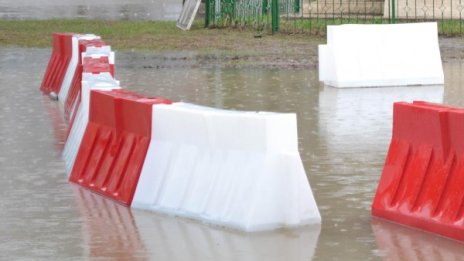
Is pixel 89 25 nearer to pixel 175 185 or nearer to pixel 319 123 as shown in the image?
pixel 319 123

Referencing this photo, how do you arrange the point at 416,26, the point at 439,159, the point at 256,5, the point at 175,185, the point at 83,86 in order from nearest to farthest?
the point at 439,159 → the point at 175,185 → the point at 83,86 → the point at 416,26 → the point at 256,5

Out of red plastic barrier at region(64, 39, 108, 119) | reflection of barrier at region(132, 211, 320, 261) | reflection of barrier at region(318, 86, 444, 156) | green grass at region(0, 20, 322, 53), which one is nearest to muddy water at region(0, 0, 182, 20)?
green grass at region(0, 20, 322, 53)

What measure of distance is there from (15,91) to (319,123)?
6.25 metres

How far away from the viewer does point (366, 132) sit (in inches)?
607

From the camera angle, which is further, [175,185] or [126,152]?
[126,152]

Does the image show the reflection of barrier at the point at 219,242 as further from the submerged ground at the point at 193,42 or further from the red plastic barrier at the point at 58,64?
the submerged ground at the point at 193,42

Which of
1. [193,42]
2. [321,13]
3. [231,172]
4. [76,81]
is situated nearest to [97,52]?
[76,81]

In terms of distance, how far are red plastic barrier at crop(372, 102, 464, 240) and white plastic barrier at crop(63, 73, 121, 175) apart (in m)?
3.23

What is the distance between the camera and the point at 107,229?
9.99 metres

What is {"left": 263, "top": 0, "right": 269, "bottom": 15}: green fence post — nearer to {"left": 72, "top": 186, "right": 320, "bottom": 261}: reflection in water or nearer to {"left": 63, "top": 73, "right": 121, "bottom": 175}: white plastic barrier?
{"left": 63, "top": 73, "right": 121, "bottom": 175}: white plastic barrier

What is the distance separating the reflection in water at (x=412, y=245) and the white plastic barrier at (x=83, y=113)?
3608mm

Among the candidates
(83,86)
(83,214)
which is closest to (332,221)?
(83,214)

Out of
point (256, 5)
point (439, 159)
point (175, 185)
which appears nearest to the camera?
point (439, 159)

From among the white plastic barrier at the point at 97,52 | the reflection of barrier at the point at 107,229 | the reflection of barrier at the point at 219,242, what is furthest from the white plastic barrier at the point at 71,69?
the reflection of barrier at the point at 219,242
